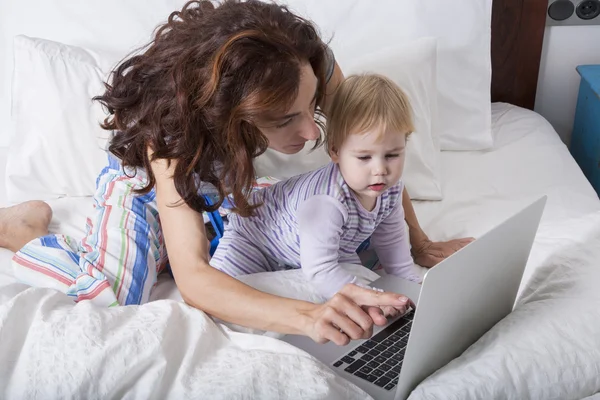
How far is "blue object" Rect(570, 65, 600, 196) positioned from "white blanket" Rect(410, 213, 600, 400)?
906 millimetres

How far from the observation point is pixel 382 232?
135 centimetres

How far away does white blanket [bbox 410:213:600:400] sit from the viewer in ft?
2.84

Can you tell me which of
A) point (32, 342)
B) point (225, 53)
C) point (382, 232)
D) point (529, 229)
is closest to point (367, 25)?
point (382, 232)

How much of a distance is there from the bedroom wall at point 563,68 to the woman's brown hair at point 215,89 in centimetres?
109

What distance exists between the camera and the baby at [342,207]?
3.74ft

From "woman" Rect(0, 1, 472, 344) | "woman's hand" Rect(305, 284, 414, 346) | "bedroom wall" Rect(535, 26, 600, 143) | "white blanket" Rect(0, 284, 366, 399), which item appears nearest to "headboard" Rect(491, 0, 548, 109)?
"bedroom wall" Rect(535, 26, 600, 143)

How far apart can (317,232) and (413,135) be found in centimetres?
56

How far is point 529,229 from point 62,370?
2.22 ft

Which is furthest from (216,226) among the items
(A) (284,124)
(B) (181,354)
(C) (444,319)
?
(C) (444,319)

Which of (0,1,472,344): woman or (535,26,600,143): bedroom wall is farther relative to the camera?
(535,26,600,143): bedroom wall

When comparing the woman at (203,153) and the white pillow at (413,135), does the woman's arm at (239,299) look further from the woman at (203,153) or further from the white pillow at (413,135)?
the white pillow at (413,135)

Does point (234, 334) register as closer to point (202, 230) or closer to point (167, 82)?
point (202, 230)

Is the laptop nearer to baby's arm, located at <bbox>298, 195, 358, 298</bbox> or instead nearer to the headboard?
baby's arm, located at <bbox>298, 195, 358, 298</bbox>

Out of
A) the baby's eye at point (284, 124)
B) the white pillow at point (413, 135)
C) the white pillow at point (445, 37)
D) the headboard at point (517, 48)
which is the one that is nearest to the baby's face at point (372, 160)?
the baby's eye at point (284, 124)
